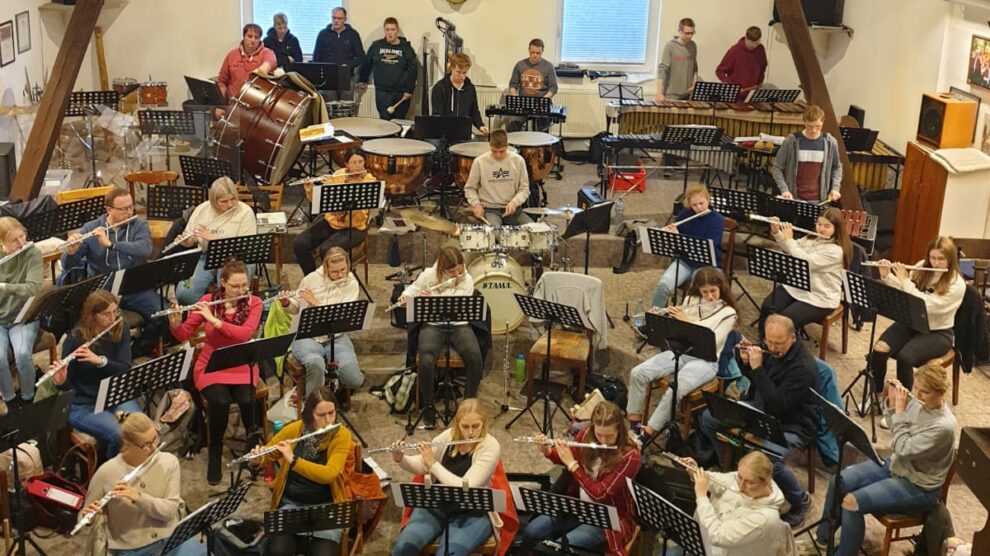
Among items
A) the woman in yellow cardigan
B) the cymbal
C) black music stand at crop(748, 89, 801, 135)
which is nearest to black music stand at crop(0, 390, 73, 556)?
the woman in yellow cardigan

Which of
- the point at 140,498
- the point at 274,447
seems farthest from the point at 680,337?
the point at 140,498

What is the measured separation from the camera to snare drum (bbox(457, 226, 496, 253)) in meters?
8.90

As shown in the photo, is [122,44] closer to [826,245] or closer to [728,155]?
[728,155]

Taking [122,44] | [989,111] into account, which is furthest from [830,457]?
[122,44]

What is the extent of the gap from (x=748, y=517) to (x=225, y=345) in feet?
11.5

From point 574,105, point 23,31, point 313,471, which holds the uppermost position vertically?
point 23,31

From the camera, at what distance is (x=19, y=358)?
7.61 metres

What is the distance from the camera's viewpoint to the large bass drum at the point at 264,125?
10477 millimetres

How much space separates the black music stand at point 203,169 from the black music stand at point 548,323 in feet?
10.2

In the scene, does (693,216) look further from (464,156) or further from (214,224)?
(214,224)

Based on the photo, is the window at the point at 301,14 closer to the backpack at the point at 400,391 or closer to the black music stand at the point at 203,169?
the black music stand at the point at 203,169

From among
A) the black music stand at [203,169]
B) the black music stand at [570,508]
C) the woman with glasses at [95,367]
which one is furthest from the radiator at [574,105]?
the black music stand at [570,508]

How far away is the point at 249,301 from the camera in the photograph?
7535 mm

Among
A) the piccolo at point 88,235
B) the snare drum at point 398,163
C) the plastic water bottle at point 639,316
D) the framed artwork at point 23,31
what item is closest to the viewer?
the piccolo at point 88,235
